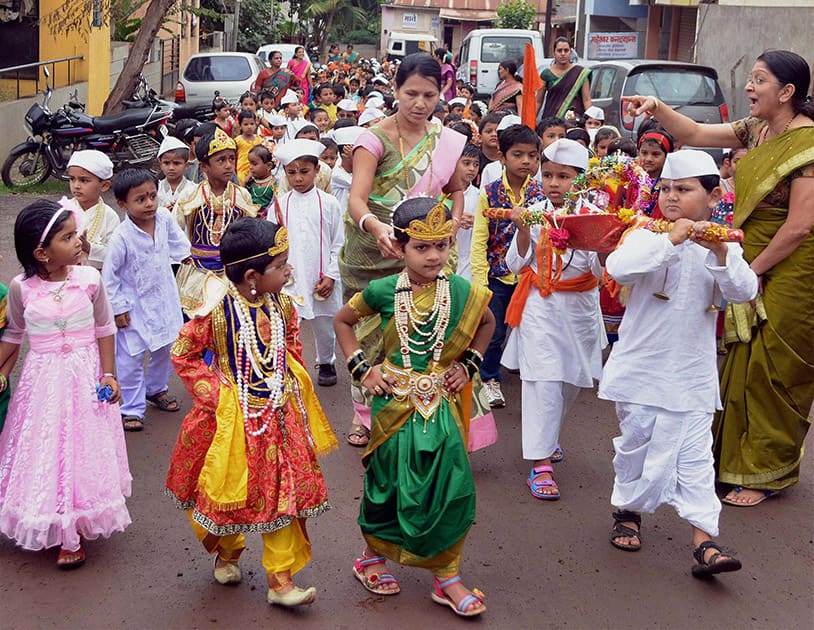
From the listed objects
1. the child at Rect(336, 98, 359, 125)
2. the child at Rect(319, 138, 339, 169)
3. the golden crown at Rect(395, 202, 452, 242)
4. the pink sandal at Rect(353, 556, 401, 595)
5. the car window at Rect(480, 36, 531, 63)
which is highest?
the car window at Rect(480, 36, 531, 63)

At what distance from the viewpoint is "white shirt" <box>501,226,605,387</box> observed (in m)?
5.47

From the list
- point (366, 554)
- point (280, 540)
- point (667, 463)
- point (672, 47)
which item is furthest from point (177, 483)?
point (672, 47)

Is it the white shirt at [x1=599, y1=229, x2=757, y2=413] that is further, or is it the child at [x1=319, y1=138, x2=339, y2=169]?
the child at [x1=319, y1=138, x2=339, y2=169]

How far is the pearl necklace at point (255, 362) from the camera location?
4078 mm

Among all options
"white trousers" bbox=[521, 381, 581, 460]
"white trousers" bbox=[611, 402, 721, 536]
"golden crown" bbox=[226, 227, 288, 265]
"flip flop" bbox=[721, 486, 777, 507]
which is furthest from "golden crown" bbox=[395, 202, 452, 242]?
"flip flop" bbox=[721, 486, 777, 507]

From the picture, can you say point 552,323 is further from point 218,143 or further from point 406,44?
point 406,44

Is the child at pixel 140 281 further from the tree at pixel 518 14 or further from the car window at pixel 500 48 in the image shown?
the tree at pixel 518 14

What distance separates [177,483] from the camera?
414 cm

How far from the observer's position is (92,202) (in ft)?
21.3

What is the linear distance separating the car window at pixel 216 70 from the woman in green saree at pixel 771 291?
19511mm

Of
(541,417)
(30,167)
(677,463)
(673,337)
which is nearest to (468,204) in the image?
(541,417)

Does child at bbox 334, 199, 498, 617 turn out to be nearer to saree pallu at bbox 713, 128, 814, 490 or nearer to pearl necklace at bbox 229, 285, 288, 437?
pearl necklace at bbox 229, 285, 288, 437

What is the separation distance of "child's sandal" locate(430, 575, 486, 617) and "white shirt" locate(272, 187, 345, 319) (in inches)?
128

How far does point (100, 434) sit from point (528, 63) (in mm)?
2810
